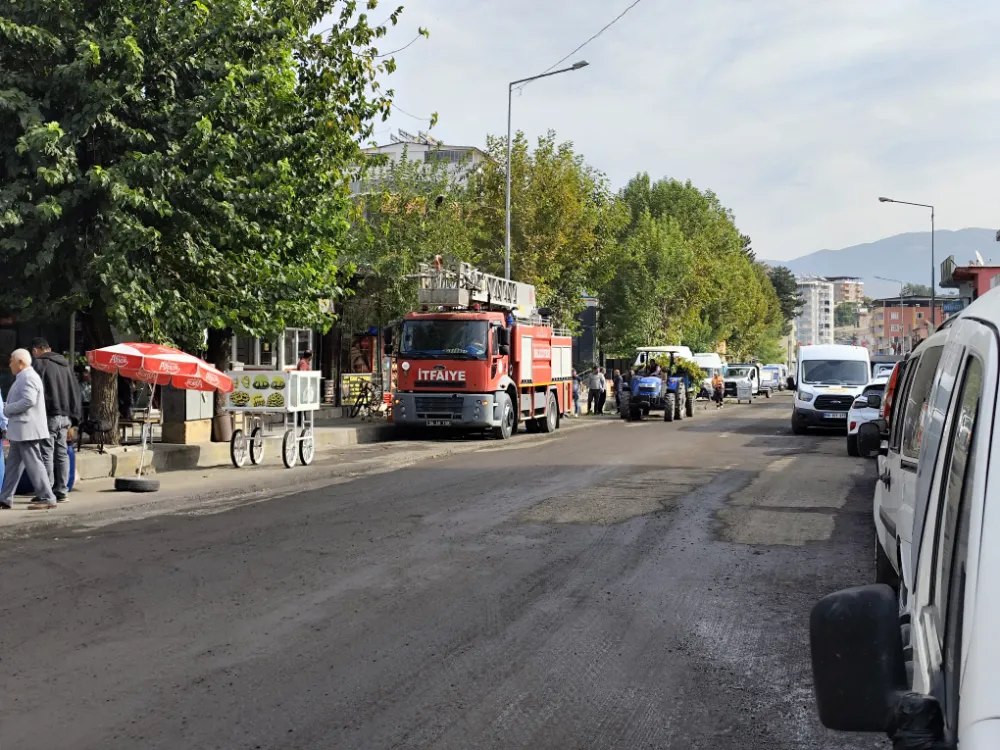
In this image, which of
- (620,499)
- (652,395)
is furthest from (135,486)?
(652,395)

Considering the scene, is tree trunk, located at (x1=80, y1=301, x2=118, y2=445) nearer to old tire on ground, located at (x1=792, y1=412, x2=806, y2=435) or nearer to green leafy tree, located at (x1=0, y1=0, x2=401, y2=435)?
green leafy tree, located at (x1=0, y1=0, x2=401, y2=435)

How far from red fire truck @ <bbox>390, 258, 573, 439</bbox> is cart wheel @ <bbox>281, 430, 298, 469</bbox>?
7351 mm

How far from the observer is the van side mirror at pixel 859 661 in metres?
2.36

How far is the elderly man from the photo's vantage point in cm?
1215

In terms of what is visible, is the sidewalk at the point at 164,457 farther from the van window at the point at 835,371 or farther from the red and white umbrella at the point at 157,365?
the van window at the point at 835,371

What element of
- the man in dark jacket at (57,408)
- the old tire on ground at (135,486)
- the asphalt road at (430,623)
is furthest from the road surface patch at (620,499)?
the man in dark jacket at (57,408)

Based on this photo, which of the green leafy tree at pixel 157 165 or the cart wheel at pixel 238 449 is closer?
the green leafy tree at pixel 157 165

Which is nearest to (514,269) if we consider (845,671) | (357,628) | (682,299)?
(682,299)

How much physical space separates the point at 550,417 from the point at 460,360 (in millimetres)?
5463

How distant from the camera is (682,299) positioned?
67.4m

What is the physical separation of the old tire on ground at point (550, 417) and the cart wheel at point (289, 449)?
12301 mm

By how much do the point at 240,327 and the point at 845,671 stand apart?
52.1 ft

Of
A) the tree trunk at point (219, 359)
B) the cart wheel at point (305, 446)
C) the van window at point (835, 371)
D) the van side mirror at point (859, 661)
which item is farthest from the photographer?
the van window at point (835, 371)

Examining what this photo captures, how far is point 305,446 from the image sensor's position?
18312mm
